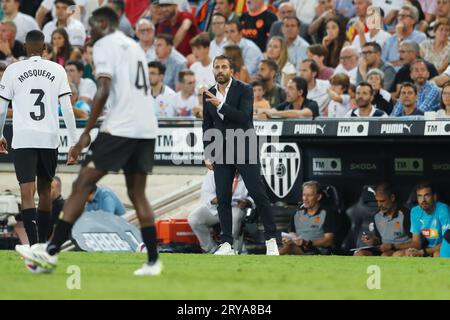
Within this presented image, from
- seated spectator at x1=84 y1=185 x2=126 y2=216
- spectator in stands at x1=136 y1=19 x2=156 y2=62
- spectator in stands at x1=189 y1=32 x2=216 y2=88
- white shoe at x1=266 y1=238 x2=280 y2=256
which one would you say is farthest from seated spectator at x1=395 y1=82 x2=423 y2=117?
spectator in stands at x1=136 y1=19 x2=156 y2=62

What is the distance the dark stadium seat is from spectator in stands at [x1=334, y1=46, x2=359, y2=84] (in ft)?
6.79

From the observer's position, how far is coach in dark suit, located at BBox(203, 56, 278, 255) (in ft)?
45.2

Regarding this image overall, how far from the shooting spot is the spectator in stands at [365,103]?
1555 cm

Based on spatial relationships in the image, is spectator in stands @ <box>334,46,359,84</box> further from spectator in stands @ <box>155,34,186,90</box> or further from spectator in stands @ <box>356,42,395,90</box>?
spectator in stands @ <box>155,34,186,90</box>

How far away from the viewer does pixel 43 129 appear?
12.0 metres

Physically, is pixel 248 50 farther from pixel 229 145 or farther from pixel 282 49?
pixel 229 145

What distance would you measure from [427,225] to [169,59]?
20.2 ft

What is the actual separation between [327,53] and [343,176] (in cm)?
271

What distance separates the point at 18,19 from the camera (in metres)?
21.0

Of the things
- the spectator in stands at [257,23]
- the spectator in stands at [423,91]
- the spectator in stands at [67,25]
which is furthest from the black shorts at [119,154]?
the spectator in stands at [67,25]

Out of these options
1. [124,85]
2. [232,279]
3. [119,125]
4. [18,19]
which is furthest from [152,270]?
[18,19]

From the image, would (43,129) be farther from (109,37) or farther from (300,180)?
(300,180)

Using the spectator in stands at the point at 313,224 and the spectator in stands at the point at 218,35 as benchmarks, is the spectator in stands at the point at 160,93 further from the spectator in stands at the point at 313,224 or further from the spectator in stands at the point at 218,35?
the spectator in stands at the point at 313,224
